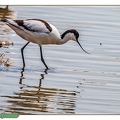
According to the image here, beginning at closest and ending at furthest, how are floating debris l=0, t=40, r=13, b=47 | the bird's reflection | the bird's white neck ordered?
1. the bird's reflection
2. the bird's white neck
3. floating debris l=0, t=40, r=13, b=47

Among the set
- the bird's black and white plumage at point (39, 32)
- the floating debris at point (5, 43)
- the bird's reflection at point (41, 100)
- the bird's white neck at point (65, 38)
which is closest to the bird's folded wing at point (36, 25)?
the bird's black and white plumage at point (39, 32)

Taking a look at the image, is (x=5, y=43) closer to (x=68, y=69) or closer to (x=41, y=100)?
(x=68, y=69)

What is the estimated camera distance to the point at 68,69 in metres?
12.1

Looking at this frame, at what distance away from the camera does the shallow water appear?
10570mm

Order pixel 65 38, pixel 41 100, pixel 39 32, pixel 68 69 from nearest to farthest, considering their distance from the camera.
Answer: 1. pixel 41 100
2. pixel 68 69
3. pixel 39 32
4. pixel 65 38

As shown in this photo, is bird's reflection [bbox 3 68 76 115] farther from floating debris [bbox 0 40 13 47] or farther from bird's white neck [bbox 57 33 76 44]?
floating debris [bbox 0 40 13 47]

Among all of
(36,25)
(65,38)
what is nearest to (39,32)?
(36,25)

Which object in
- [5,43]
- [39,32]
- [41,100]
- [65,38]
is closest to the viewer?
[41,100]

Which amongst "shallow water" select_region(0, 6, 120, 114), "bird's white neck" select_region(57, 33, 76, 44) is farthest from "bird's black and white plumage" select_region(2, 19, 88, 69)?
"shallow water" select_region(0, 6, 120, 114)

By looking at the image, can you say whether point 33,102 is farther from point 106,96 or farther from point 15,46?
point 15,46

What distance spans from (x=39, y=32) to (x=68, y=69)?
72 centimetres

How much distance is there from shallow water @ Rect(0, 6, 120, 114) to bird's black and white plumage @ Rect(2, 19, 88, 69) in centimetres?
18

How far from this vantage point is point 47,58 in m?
12.8

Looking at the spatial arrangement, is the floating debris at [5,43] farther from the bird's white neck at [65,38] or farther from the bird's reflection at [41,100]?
the bird's reflection at [41,100]
